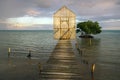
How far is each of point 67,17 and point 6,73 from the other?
32.0 metres

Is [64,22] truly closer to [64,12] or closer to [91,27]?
[64,12]

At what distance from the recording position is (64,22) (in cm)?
6044

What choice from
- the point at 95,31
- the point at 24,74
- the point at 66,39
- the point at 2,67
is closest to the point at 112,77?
the point at 24,74

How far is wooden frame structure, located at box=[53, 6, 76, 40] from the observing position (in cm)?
5997

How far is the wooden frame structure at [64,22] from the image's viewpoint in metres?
60.0

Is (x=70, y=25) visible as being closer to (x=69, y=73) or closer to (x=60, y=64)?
(x=60, y=64)

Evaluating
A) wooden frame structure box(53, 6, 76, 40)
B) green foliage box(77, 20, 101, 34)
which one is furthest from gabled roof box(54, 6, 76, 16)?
green foliage box(77, 20, 101, 34)

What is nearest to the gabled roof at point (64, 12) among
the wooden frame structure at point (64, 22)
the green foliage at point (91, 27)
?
the wooden frame structure at point (64, 22)

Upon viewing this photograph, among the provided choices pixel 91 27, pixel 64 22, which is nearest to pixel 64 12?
pixel 64 22

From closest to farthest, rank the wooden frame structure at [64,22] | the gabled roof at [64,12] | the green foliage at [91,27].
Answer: the gabled roof at [64,12], the wooden frame structure at [64,22], the green foliage at [91,27]

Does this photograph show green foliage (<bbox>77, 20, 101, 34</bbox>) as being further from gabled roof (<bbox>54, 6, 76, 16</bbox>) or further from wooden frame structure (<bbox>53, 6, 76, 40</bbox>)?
gabled roof (<bbox>54, 6, 76, 16</bbox>)

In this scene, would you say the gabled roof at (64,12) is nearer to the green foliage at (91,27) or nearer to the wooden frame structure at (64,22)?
the wooden frame structure at (64,22)

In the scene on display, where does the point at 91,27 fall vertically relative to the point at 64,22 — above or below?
above

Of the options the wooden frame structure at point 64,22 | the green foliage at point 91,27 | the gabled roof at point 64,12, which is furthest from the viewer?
the green foliage at point 91,27
